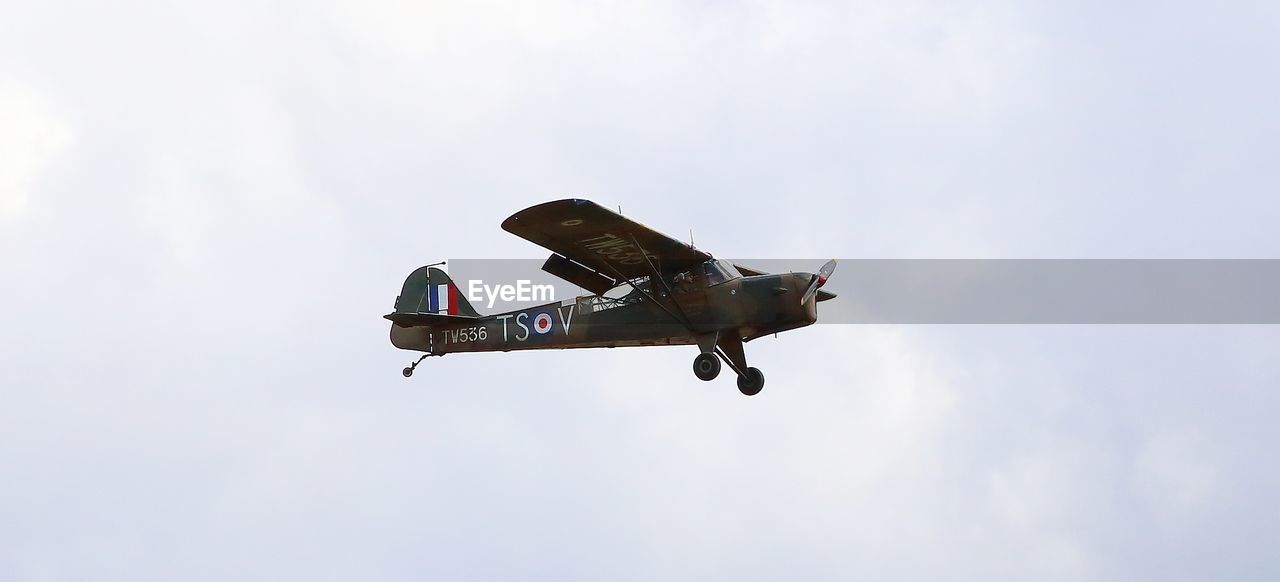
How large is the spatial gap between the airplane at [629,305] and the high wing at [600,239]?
0.02 metres

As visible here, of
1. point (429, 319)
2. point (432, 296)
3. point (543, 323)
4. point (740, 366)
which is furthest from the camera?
point (432, 296)

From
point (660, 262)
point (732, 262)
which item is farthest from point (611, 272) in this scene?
point (732, 262)

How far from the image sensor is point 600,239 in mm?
23219

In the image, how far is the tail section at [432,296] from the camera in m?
25.9

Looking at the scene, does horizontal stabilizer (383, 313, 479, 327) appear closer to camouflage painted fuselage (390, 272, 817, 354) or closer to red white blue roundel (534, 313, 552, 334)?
camouflage painted fuselage (390, 272, 817, 354)

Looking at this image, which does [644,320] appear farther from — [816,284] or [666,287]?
[816,284]

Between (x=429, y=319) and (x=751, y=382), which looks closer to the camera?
(x=751, y=382)

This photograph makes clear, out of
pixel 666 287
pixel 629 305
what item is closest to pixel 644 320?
pixel 629 305

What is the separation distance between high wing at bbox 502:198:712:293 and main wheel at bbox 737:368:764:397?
212cm

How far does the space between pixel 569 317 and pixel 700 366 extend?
2367 mm

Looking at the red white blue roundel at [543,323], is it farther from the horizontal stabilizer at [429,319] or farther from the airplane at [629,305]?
the horizontal stabilizer at [429,319]

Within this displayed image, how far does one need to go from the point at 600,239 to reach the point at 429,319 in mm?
3832

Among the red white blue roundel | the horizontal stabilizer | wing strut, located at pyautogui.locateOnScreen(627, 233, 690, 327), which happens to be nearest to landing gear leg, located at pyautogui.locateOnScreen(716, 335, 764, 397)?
wing strut, located at pyautogui.locateOnScreen(627, 233, 690, 327)

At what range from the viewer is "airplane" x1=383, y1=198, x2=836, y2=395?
75.6 ft
